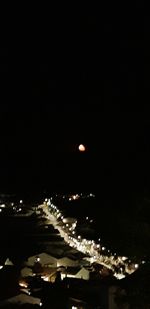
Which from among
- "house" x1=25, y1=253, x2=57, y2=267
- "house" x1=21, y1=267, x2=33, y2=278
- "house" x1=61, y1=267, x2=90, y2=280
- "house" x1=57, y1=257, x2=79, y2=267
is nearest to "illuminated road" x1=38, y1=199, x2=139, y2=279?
"house" x1=57, y1=257, x2=79, y2=267

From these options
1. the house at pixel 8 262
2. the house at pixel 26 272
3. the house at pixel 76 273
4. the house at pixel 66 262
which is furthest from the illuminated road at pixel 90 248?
the house at pixel 8 262

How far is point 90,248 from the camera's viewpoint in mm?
13906

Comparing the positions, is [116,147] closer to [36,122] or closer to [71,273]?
[71,273]

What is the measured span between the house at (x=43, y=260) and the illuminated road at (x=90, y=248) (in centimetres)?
88

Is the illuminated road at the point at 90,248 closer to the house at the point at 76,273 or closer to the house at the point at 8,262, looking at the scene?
the house at the point at 76,273

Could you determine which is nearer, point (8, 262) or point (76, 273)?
point (76, 273)

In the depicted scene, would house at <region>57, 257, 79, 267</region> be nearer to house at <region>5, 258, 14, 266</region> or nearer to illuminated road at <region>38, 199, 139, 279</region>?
illuminated road at <region>38, 199, 139, 279</region>

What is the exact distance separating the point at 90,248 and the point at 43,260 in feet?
5.71

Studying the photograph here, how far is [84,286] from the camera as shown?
9.02 meters

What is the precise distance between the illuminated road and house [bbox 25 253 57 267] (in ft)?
2.89

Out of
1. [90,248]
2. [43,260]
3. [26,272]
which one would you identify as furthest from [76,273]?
[90,248]

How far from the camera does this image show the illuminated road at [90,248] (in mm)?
10488

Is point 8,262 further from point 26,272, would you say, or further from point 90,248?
point 90,248

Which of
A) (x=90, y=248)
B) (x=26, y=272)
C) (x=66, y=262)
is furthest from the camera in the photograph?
(x=90, y=248)
